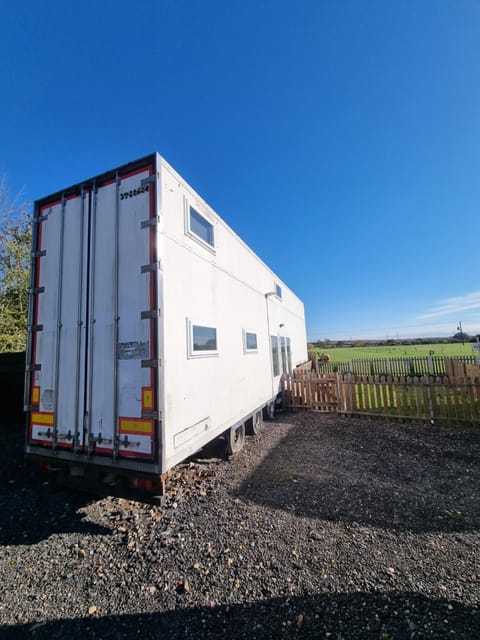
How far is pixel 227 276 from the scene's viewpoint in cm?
512

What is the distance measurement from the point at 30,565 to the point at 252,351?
4.59 meters

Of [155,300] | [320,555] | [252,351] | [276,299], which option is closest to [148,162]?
[155,300]

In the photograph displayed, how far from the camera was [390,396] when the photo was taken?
7652mm

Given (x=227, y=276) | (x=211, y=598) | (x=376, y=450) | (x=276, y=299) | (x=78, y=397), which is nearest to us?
(x=211, y=598)

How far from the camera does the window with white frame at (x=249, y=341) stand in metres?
5.78

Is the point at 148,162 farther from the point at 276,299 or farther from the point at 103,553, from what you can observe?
the point at 276,299

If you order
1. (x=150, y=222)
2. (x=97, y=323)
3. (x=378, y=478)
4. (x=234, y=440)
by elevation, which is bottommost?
(x=378, y=478)

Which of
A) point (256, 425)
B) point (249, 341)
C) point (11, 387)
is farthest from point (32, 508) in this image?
point (11, 387)

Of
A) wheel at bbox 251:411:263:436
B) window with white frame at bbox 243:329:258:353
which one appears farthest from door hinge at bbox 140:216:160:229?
wheel at bbox 251:411:263:436

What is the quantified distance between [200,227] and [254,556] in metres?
4.22

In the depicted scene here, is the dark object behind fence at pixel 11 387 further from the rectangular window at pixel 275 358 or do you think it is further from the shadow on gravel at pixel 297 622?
the rectangular window at pixel 275 358

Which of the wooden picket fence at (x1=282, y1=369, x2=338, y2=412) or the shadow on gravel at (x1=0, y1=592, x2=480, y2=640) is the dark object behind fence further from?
the wooden picket fence at (x1=282, y1=369, x2=338, y2=412)

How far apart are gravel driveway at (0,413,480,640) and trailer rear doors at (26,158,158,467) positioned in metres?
0.94

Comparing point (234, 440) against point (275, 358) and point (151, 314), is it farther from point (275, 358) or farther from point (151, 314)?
point (275, 358)
